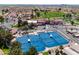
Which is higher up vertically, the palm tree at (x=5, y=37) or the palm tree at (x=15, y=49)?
the palm tree at (x=5, y=37)

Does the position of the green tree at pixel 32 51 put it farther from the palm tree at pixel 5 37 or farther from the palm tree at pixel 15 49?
the palm tree at pixel 5 37

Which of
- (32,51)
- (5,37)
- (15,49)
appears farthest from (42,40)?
(5,37)

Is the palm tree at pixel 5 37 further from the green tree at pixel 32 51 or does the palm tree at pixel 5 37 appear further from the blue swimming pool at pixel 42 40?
the green tree at pixel 32 51

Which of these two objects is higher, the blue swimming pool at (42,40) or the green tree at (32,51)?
the blue swimming pool at (42,40)

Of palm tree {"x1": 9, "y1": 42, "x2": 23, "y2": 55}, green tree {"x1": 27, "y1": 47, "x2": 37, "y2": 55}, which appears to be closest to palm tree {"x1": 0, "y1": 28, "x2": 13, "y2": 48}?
palm tree {"x1": 9, "y1": 42, "x2": 23, "y2": 55}

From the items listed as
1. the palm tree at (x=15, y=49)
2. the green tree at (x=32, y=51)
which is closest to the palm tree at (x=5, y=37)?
the palm tree at (x=15, y=49)

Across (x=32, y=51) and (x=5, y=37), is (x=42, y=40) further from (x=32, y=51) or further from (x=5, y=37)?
(x=5, y=37)
